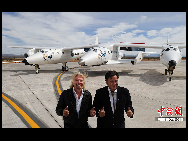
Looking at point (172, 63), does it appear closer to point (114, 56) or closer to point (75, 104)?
point (114, 56)

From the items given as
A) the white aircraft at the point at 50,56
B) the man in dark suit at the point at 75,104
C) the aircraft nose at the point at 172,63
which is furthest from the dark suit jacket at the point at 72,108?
the white aircraft at the point at 50,56

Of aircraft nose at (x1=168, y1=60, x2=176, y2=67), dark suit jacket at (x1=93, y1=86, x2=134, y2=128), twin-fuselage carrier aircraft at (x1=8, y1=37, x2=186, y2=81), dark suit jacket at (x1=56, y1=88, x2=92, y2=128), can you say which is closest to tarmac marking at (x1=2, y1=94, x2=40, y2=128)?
dark suit jacket at (x1=56, y1=88, x2=92, y2=128)

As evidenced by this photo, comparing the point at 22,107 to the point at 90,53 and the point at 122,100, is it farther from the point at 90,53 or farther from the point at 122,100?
the point at 90,53

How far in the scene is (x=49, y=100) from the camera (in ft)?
21.5

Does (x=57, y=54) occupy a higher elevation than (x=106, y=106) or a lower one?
higher

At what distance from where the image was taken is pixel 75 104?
8.74 ft

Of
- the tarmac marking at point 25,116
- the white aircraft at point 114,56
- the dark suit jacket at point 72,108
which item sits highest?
the white aircraft at point 114,56

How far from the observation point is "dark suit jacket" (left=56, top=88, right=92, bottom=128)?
2.65 m

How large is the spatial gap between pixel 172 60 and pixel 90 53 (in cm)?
704

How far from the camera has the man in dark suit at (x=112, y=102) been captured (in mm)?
2597

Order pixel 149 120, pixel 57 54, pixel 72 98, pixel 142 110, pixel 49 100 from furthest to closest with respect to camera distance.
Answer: pixel 57 54 → pixel 49 100 → pixel 142 110 → pixel 149 120 → pixel 72 98

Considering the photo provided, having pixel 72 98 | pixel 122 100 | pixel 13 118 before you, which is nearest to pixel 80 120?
pixel 72 98

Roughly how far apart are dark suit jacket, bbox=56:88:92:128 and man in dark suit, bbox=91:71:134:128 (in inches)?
6.7

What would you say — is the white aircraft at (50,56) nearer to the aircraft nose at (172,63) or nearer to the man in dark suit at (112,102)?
the aircraft nose at (172,63)
